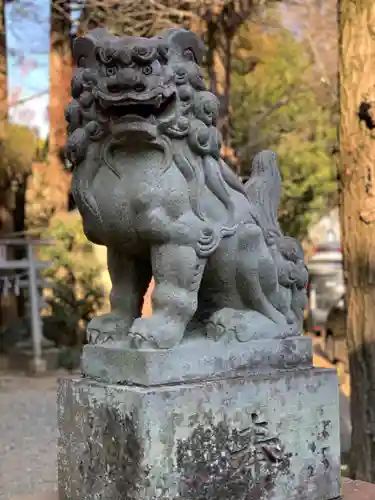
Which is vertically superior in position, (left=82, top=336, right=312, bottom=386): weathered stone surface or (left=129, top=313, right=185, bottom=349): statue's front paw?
(left=129, top=313, right=185, bottom=349): statue's front paw

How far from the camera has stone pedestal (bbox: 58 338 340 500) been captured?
175 centimetres

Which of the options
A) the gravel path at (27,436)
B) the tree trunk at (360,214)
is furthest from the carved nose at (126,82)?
the gravel path at (27,436)

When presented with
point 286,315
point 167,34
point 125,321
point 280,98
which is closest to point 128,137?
point 167,34

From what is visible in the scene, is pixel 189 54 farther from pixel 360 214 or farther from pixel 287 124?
pixel 287 124

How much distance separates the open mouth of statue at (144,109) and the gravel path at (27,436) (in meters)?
2.13

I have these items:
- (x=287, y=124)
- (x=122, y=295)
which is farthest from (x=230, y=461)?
(x=287, y=124)

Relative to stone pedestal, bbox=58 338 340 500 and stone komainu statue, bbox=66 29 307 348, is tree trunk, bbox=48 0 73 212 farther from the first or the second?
stone pedestal, bbox=58 338 340 500

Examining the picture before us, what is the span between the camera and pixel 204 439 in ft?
5.98

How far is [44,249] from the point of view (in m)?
9.98

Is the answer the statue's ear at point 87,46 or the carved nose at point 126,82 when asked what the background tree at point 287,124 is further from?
the carved nose at point 126,82

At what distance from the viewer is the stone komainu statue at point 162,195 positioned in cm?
180

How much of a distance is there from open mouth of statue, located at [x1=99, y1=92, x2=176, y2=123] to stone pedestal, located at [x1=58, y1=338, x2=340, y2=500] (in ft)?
2.10

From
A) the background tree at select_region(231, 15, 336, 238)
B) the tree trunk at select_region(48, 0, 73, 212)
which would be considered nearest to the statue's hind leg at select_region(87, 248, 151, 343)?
the tree trunk at select_region(48, 0, 73, 212)

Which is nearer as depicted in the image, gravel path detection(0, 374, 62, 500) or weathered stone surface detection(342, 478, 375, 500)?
weathered stone surface detection(342, 478, 375, 500)
